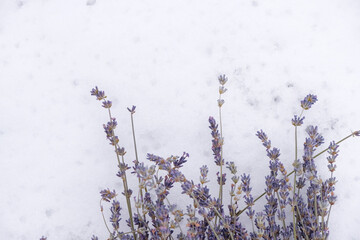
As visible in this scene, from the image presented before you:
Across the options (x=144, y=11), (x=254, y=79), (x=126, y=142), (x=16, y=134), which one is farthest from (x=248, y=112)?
(x=16, y=134)

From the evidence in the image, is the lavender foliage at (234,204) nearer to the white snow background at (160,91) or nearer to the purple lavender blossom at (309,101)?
the purple lavender blossom at (309,101)

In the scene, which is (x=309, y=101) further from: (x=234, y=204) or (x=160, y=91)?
(x=160, y=91)

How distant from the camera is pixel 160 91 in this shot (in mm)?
1943

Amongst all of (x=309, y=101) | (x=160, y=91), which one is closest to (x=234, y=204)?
(x=309, y=101)

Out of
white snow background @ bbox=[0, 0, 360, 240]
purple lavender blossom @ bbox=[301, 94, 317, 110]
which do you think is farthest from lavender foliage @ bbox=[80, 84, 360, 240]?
white snow background @ bbox=[0, 0, 360, 240]

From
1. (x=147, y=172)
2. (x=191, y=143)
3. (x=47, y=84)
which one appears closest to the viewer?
(x=147, y=172)

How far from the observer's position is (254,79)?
1915 millimetres

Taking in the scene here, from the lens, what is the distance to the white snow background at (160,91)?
186 centimetres

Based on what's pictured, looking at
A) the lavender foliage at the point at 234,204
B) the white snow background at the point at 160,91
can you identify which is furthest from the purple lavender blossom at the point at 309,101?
the white snow background at the point at 160,91

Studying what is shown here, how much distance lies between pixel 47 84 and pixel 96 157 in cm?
44

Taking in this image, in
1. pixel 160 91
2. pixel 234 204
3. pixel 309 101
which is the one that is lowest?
pixel 234 204

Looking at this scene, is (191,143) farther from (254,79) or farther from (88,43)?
(88,43)

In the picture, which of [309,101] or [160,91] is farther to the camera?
[160,91]

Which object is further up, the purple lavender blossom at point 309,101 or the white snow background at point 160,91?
the white snow background at point 160,91
